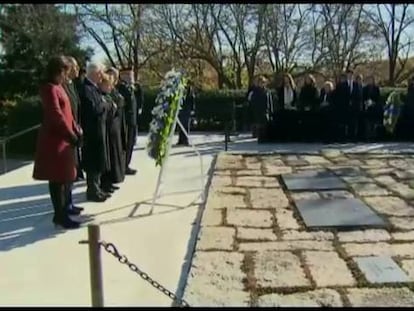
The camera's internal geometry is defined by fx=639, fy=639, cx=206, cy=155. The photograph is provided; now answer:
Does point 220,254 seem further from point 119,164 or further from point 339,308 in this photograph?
point 119,164

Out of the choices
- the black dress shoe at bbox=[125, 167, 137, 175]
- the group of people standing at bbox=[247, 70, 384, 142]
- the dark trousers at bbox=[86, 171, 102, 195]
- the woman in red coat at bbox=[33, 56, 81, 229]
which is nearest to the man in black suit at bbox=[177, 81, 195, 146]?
the group of people standing at bbox=[247, 70, 384, 142]

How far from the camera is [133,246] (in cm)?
535

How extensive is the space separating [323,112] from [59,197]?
341 inches

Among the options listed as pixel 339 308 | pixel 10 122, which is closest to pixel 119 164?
pixel 339 308

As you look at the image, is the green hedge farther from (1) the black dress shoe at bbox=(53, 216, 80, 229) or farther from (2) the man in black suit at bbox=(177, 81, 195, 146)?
(1) the black dress shoe at bbox=(53, 216, 80, 229)

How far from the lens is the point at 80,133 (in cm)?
605

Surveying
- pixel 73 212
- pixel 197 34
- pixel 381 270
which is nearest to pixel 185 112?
pixel 73 212

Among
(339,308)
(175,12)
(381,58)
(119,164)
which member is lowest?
(339,308)

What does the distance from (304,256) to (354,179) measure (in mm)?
3801

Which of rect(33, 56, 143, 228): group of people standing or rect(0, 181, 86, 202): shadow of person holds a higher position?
rect(33, 56, 143, 228): group of people standing

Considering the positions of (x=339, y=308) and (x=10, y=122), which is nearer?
(x=339, y=308)

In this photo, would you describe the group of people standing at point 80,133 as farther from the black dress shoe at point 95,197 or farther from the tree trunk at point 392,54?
the tree trunk at point 392,54

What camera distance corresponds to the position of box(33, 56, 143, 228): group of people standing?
5664mm

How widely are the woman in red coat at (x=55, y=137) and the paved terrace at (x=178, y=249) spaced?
1.75 feet
